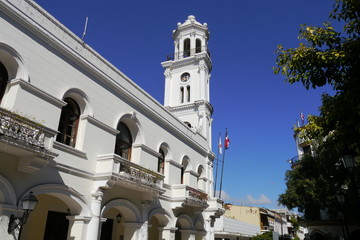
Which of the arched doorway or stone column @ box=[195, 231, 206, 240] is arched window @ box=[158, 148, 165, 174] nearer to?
the arched doorway

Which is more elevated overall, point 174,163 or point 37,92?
point 37,92

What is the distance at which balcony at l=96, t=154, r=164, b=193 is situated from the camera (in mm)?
11992

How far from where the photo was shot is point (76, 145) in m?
11.9

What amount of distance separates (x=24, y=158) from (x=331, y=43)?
9.13 m

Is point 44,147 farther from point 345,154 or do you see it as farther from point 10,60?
point 345,154

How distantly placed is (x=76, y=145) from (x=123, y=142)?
329 centimetres

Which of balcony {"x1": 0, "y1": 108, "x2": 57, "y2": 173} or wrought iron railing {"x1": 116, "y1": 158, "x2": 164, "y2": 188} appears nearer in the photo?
balcony {"x1": 0, "y1": 108, "x2": 57, "y2": 173}

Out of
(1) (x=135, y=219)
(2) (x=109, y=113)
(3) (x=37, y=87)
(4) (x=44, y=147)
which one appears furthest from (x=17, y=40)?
(1) (x=135, y=219)

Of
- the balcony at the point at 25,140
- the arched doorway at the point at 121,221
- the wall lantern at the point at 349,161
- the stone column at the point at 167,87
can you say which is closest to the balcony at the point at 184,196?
the arched doorway at the point at 121,221

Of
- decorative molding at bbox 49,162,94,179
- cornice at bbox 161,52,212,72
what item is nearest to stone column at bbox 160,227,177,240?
decorative molding at bbox 49,162,94,179

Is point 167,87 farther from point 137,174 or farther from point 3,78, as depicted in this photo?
point 3,78

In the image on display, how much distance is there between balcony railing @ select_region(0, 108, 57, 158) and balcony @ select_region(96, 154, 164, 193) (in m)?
3.11

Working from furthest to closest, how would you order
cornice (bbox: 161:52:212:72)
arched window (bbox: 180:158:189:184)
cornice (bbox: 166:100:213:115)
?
cornice (bbox: 161:52:212:72) < cornice (bbox: 166:100:213:115) < arched window (bbox: 180:158:189:184)

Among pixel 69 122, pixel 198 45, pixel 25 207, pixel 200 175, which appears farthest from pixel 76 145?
pixel 198 45
